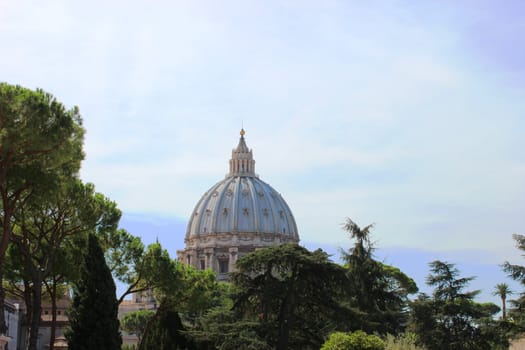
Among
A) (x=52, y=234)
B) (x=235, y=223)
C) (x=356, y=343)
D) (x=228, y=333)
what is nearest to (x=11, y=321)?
(x=52, y=234)

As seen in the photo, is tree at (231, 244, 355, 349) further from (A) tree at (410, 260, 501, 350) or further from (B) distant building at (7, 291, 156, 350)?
(B) distant building at (7, 291, 156, 350)

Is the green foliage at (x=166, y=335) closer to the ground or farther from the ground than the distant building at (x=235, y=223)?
closer to the ground

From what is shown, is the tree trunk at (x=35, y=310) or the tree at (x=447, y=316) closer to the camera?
the tree trunk at (x=35, y=310)

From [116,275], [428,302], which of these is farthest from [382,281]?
[116,275]

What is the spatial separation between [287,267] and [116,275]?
416 inches

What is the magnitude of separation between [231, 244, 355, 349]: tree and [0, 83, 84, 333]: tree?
7461mm

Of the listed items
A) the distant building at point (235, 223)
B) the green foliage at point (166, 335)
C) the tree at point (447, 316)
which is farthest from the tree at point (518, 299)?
the distant building at point (235, 223)

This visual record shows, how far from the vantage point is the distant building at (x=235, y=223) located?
115062 mm

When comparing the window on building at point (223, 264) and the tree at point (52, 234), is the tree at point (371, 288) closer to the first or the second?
the tree at point (52, 234)

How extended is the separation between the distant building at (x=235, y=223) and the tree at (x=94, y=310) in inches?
3342

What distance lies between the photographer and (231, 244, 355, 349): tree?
88.9 ft

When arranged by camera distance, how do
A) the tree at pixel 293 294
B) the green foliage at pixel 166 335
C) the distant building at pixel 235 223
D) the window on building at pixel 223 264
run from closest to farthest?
1. the tree at pixel 293 294
2. the green foliage at pixel 166 335
3. the window on building at pixel 223 264
4. the distant building at pixel 235 223

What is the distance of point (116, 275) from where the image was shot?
34875 mm

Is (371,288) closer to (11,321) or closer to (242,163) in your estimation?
(11,321)
